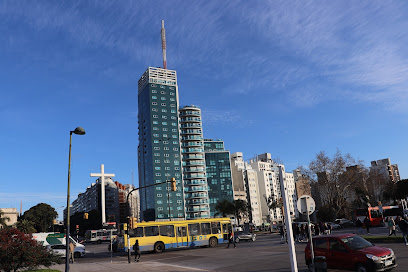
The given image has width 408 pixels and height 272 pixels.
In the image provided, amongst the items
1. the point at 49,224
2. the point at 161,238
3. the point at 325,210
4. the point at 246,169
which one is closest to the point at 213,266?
the point at 161,238

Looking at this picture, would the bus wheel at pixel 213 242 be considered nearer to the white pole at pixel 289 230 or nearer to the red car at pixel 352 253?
the red car at pixel 352 253

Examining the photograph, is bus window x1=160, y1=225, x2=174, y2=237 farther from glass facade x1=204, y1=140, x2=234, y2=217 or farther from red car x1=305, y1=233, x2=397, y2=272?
glass facade x1=204, y1=140, x2=234, y2=217

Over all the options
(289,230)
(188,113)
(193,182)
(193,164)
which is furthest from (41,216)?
(289,230)

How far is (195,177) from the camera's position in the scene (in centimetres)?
12750

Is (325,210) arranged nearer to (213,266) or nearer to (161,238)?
(161,238)

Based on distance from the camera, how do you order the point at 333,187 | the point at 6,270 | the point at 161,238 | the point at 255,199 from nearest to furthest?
the point at 6,270, the point at 161,238, the point at 333,187, the point at 255,199

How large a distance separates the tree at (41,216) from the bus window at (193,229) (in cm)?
8904

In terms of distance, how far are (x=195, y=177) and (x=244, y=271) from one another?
113 m

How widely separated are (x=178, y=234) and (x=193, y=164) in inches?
3893

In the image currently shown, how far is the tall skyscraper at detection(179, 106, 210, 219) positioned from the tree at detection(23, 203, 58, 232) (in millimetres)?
47402

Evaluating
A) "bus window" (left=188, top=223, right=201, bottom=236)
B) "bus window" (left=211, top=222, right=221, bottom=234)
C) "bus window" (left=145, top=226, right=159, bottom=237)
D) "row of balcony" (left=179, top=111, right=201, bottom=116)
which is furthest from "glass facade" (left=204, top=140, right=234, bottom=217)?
"bus window" (left=145, top=226, right=159, bottom=237)

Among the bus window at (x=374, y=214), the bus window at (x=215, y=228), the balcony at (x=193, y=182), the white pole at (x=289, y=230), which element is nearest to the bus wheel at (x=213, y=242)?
the bus window at (x=215, y=228)

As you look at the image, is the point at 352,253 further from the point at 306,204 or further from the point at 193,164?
the point at 193,164

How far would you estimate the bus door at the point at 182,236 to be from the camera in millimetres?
30094
